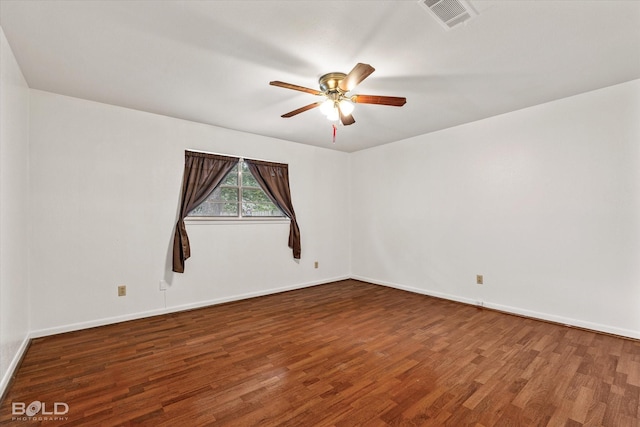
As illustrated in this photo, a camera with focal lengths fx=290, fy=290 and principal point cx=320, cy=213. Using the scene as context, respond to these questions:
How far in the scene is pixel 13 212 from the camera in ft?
7.70

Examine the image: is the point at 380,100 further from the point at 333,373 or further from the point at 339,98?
the point at 333,373

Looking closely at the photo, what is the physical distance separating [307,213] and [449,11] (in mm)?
3698

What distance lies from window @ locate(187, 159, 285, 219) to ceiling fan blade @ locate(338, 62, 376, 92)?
246 centimetres

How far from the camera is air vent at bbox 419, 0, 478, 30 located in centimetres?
172

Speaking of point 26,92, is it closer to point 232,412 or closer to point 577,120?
point 232,412

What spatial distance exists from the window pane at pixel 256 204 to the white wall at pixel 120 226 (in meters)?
0.21

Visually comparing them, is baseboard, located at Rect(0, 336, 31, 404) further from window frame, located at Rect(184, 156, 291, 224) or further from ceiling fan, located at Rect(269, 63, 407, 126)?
ceiling fan, located at Rect(269, 63, 407, 126)

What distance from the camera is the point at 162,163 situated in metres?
3.68

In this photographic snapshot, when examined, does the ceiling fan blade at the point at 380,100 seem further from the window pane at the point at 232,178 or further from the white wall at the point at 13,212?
the white wall at the point at 13,212

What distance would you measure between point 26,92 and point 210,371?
124 inches

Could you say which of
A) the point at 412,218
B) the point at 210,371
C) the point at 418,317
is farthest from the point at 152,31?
the point at 412,218

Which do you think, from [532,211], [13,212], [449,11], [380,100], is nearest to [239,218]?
[13,212]

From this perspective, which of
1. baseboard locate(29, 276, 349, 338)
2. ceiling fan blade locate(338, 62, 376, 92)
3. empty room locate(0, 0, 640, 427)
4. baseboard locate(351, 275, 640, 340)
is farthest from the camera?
baseboard locate(29, 276, 349, 338)

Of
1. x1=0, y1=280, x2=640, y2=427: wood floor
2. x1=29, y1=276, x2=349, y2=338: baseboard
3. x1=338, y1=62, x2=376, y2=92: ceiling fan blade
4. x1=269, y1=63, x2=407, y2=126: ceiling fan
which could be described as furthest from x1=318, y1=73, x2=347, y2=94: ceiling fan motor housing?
x1=29, y1=276, x2=349, y2=338: baseboard
